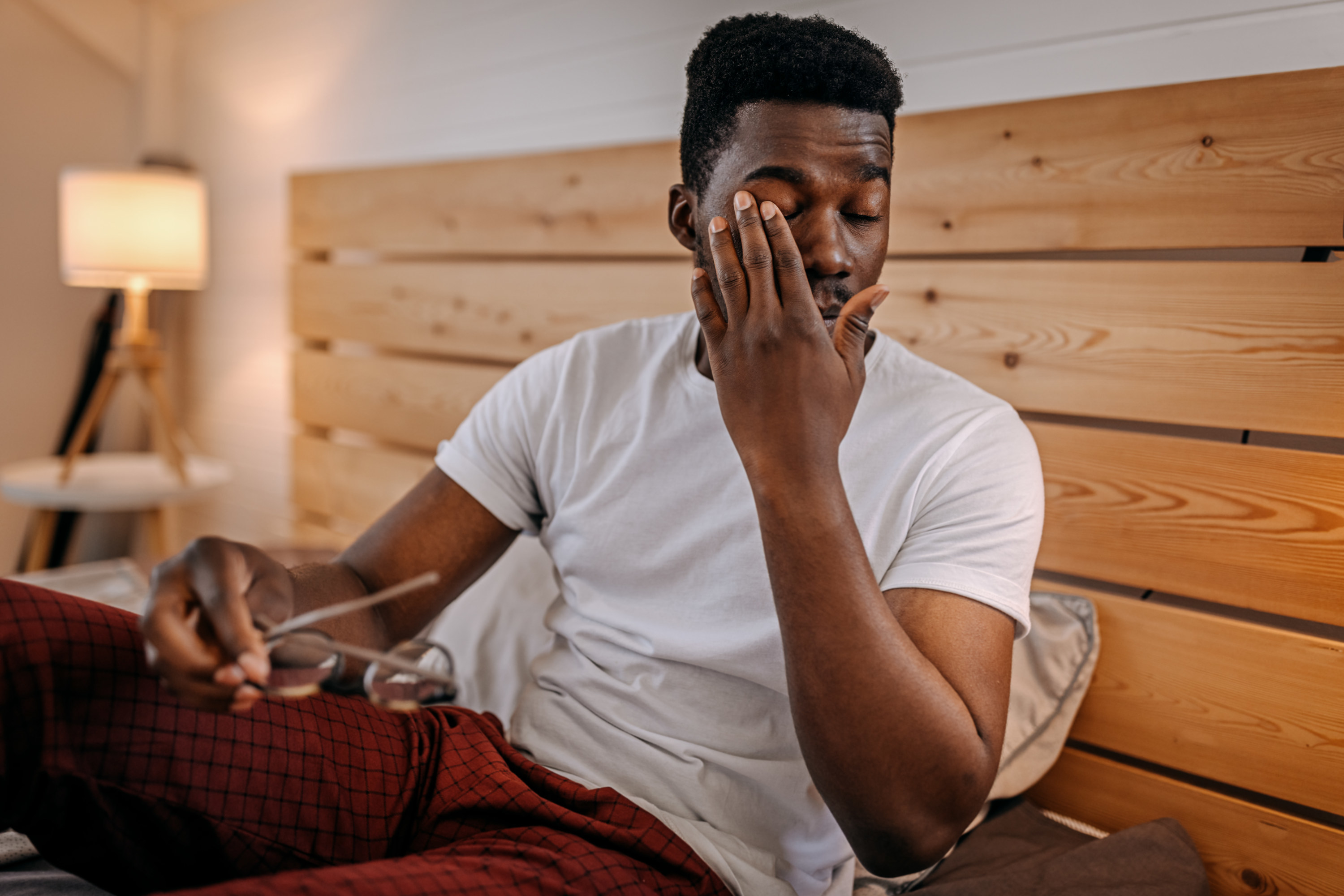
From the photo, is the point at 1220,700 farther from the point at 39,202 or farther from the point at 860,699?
the point at 39,202

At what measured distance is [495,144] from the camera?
2068 mm

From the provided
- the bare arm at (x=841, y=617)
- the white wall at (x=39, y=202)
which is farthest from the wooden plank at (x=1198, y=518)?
the white wall at (x=39, y=202)

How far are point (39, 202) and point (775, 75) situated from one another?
285 cm

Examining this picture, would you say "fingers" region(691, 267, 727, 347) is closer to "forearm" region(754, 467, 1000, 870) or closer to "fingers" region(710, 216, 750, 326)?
"fingers" region(710, 216, 750, 326)

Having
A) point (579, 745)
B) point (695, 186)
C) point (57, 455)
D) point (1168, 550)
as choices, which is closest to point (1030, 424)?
point (1168, 550)

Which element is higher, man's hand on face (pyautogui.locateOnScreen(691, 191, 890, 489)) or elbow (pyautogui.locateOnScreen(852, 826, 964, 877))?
man's hand on face (pyautogui.locateOnScreen(691, 191, 890, 489))

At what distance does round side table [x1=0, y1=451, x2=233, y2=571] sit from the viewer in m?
2.22

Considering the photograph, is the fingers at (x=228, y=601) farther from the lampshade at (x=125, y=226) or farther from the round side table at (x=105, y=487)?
the lampshade at (x=125, y=226)

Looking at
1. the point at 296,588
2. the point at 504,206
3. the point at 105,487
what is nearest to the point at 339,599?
the point at 296,588

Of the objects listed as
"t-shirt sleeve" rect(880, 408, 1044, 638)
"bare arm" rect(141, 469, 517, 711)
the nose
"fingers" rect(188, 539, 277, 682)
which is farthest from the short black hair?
"fingers" rect(188, 539, 277, 682)

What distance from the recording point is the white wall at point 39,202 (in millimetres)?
2762

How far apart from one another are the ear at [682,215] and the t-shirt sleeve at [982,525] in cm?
39

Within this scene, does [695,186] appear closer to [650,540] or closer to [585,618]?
[650,540]

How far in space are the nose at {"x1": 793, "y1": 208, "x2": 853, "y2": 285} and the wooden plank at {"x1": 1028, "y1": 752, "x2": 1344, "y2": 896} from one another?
0.69 m
